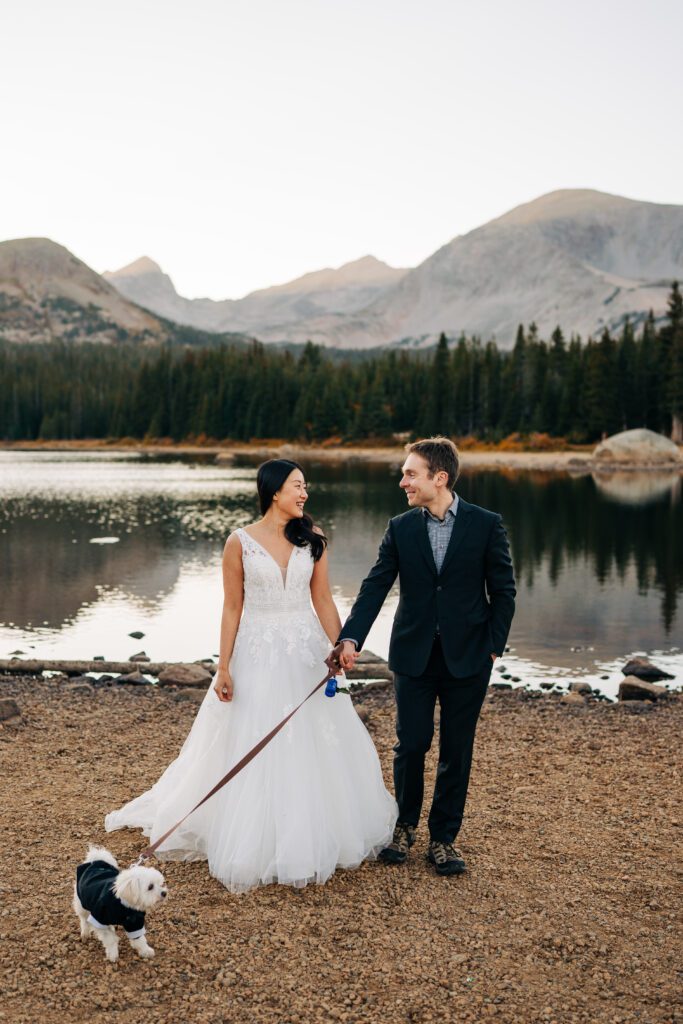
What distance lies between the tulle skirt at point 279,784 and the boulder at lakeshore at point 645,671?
1173 centimetres

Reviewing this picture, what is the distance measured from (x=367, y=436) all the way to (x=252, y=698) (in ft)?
384

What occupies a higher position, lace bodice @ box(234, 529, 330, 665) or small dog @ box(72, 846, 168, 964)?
lace bodice @ box(234, 529, 330, 665)

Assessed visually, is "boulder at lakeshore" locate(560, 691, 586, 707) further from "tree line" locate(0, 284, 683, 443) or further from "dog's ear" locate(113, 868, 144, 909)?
"tree line" locate(0, 284, 683, 443)

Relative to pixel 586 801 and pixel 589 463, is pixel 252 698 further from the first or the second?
pixel 589 463

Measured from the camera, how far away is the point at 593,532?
41.6 metres

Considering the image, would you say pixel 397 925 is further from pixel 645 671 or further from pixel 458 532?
pixel 645 671

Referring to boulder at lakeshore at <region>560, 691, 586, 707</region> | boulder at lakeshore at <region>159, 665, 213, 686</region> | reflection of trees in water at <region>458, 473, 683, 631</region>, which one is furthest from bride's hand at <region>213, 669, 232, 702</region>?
reflection of trees in water at <region>458, 473, 683, 631</region>

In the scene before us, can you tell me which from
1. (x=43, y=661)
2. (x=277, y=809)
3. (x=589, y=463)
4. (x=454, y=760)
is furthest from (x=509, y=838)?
A: (x=589, y=463)

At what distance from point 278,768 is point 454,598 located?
1644 millimetres

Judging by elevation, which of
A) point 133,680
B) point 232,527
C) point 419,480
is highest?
point 419,480

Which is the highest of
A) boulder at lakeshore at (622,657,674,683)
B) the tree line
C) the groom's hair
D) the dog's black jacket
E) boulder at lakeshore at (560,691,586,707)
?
the tree line

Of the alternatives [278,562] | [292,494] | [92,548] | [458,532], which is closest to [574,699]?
[458,532]

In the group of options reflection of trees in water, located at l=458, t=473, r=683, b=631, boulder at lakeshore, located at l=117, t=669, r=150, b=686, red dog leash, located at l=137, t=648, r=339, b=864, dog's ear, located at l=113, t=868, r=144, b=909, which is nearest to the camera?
dog's ear, located at l=113, t=868, r=144, b=909

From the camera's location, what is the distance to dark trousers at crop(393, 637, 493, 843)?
6.20 metres
